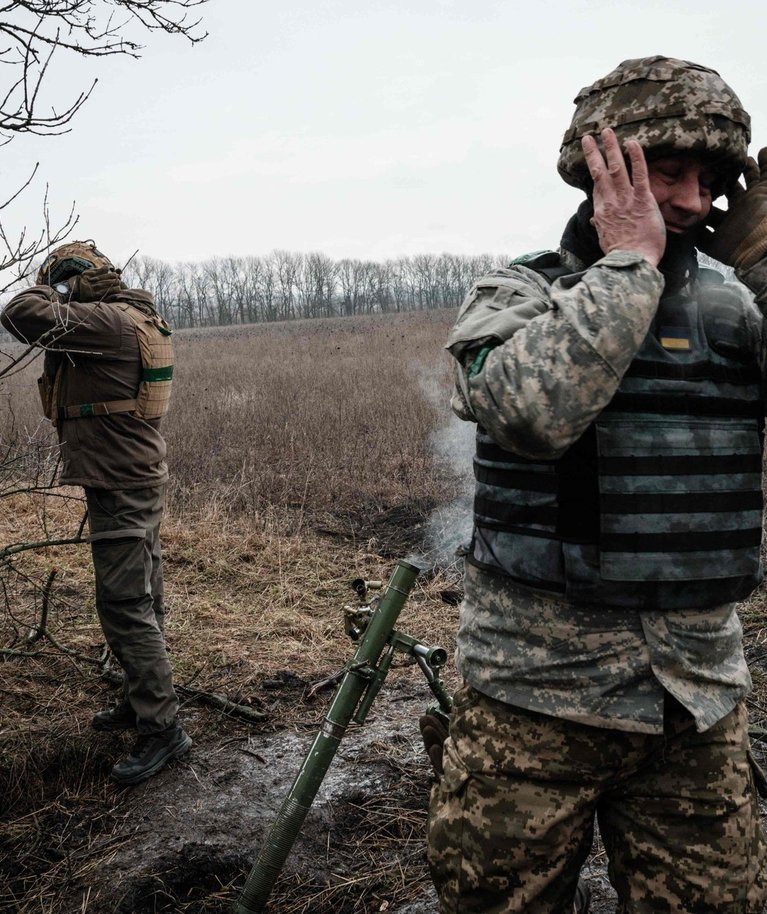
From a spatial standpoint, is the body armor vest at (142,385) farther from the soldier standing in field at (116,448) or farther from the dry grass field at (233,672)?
the dry grass field at (233,672)

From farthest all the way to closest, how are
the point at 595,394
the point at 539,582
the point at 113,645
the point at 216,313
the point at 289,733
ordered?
1. the point at 216,313
2. the point at 289,733
3. the point at 113,645
4. the point at 539,582
5. the point at 595,394

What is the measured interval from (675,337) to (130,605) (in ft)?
8.83

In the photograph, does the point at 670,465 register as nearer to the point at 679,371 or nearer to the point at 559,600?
the point at 679,371

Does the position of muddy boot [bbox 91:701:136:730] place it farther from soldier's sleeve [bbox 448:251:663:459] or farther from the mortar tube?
soldier's sleeve [bbox 448:251:663:459]

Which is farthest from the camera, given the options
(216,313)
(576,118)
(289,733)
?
(216,313)

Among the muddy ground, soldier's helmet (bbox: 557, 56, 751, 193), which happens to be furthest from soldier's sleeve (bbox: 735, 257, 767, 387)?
the muddy ground

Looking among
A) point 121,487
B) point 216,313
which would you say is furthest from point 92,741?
point 216,313

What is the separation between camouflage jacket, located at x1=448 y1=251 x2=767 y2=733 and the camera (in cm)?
147

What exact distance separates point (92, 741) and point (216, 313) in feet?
247

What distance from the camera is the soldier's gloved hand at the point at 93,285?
146 inches

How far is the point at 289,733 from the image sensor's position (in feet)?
12.5

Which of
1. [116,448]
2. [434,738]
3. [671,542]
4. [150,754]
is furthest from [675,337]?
[150,754]

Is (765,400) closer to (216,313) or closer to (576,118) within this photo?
(576,118)

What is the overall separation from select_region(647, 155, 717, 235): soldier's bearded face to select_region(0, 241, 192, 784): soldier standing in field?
2525 mm
